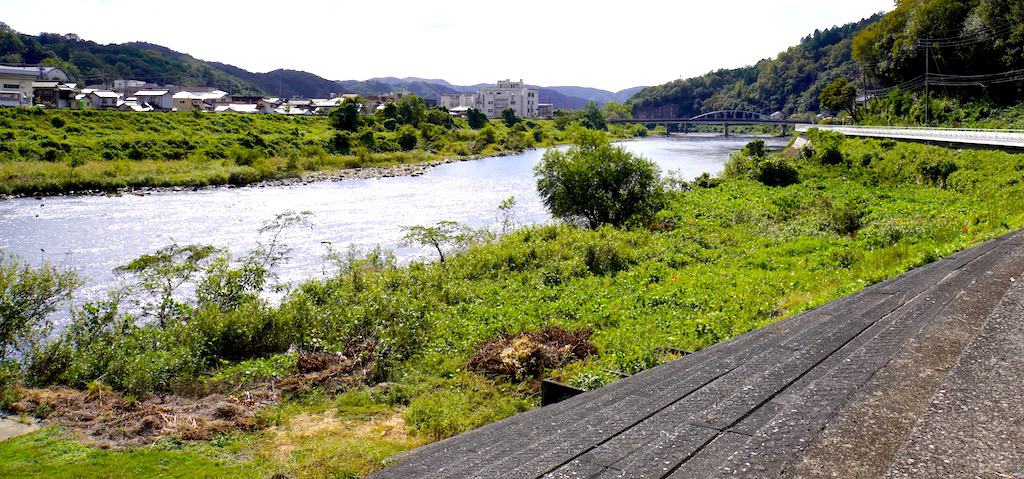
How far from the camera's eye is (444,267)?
77.2 feet

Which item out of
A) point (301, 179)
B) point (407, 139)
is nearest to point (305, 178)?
point (301, 179)

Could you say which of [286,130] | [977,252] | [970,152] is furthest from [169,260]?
[286,130]

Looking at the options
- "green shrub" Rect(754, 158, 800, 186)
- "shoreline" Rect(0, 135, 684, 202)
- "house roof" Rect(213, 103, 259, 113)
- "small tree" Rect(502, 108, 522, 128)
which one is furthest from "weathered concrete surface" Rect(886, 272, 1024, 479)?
"small tree" Rect(502, 108, 522, 128)

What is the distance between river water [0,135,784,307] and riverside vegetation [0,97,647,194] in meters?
4.26

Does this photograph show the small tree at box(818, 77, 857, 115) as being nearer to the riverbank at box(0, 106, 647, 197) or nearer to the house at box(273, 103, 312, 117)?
the riverbank at box(0, 106, 647, 197)

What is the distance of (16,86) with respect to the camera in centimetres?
7919

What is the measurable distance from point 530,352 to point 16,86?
91839mm

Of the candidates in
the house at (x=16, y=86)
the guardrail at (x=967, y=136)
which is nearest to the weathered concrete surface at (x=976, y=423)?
the guardrail at (x=967, y=136)

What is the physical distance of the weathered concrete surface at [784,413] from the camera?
198 inches

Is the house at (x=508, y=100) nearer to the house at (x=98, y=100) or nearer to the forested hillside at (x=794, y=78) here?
the forested hillside at (x=794, y=78)

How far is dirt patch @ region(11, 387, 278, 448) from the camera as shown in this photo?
961 cm

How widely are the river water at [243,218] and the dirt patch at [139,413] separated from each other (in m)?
11.7

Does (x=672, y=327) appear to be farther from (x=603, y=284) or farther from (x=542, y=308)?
(x=603, y=284)

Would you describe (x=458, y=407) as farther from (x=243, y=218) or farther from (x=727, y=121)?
(x=727, y=121)
